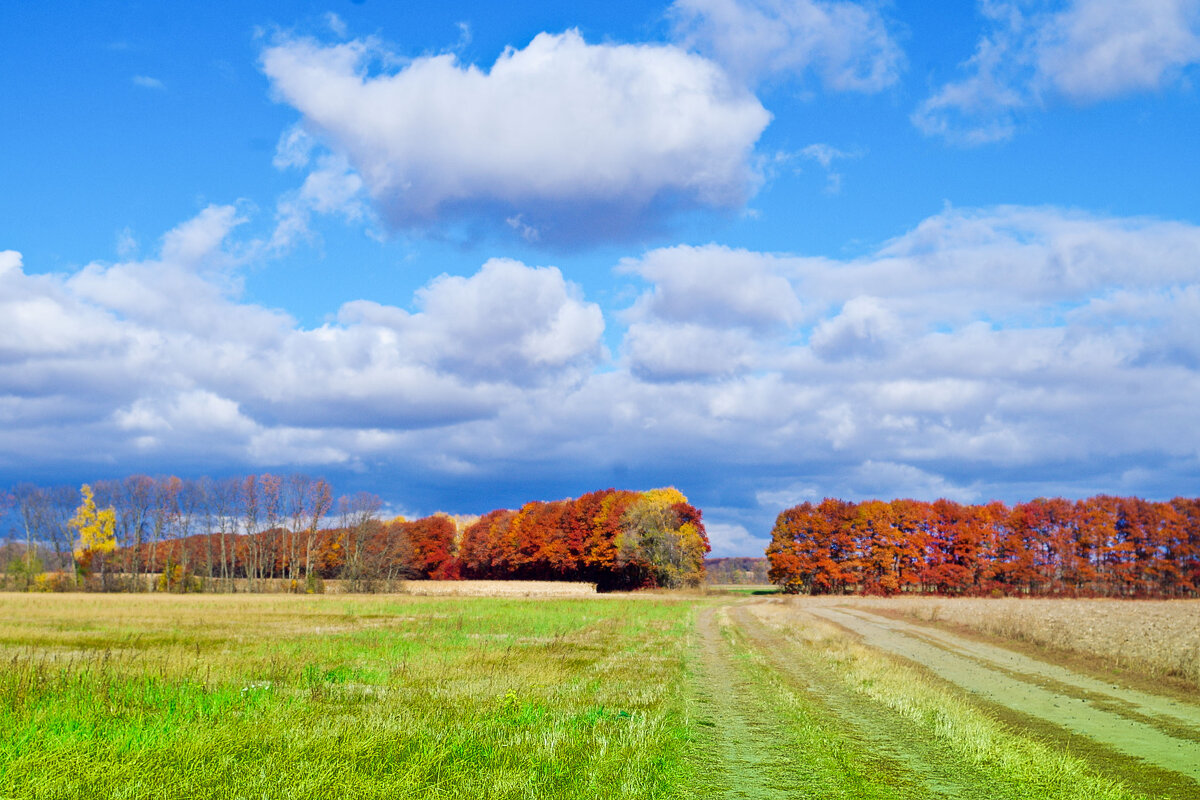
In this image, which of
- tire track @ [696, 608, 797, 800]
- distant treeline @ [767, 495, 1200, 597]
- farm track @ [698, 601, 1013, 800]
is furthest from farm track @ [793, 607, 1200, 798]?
distant treeline @ [767, 495, 1200, 597]

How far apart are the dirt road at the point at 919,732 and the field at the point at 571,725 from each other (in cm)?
7

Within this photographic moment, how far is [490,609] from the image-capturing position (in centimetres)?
5353

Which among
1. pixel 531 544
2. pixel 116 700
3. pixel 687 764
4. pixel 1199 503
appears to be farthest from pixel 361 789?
pixel 1199 503

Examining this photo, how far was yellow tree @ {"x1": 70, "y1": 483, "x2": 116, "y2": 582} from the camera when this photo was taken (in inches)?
3888

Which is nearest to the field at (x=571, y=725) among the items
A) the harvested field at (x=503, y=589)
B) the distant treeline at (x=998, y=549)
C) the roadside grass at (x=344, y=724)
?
the roadside grass at (x=344, y=724)

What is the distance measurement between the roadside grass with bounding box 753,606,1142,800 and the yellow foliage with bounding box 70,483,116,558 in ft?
353

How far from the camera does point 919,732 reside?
13.9 meters

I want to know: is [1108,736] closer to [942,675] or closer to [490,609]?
[942,675]

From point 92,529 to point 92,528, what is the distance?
0.44 feet

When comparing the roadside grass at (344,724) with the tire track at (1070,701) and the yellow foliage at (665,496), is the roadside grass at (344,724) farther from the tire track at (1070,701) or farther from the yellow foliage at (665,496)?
the yellow foliage at (665,496)

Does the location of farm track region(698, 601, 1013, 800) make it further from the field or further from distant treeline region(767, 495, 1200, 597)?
distant treeline region(767, 495, 1200, 597)

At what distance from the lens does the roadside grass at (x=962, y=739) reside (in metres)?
10.5

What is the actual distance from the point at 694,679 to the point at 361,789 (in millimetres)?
13307

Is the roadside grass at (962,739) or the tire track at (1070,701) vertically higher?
the roadside grass at (962,739)
